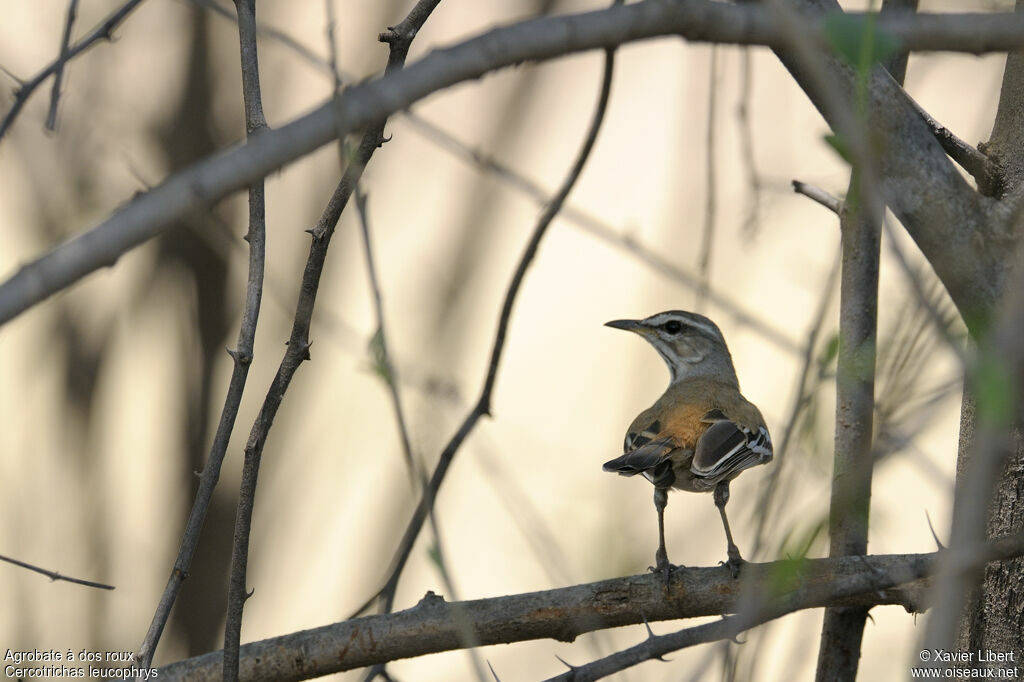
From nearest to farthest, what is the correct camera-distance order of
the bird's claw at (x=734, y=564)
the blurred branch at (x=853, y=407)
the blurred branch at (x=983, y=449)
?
the blurred branch at (x=983, y=449)
the bird's claw at (x=734, y=564)
the blurred branch at (x=853, y=407)

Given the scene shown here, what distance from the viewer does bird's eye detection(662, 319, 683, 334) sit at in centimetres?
532

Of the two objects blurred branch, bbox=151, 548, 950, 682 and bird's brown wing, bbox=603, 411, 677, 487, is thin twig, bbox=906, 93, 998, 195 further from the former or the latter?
bird's brown wing, bbox=603, 411, 677, 487

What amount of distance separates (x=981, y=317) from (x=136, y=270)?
6.28 m

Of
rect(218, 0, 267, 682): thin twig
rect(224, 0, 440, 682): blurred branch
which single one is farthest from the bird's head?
rect(218, 0, 267, 682): thin twig

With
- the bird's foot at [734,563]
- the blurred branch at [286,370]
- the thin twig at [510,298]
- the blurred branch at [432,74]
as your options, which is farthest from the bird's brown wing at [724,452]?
the blurred branch at [432,74]

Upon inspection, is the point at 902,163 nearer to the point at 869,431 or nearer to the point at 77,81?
the point at 869,431

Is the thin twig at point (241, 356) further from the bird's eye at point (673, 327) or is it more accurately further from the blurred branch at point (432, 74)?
the bird's eye at point (673, 327)

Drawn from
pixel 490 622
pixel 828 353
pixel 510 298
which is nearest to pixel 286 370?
pixel 510 298

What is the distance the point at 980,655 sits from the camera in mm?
3289

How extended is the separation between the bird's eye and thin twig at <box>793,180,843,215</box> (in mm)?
1520

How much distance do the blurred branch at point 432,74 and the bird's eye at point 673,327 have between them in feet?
12.1

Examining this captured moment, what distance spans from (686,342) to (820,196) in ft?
5.51

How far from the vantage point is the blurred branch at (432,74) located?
1290 millimetres

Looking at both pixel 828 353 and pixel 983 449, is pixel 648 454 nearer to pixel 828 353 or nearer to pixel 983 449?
pixel 828 353
